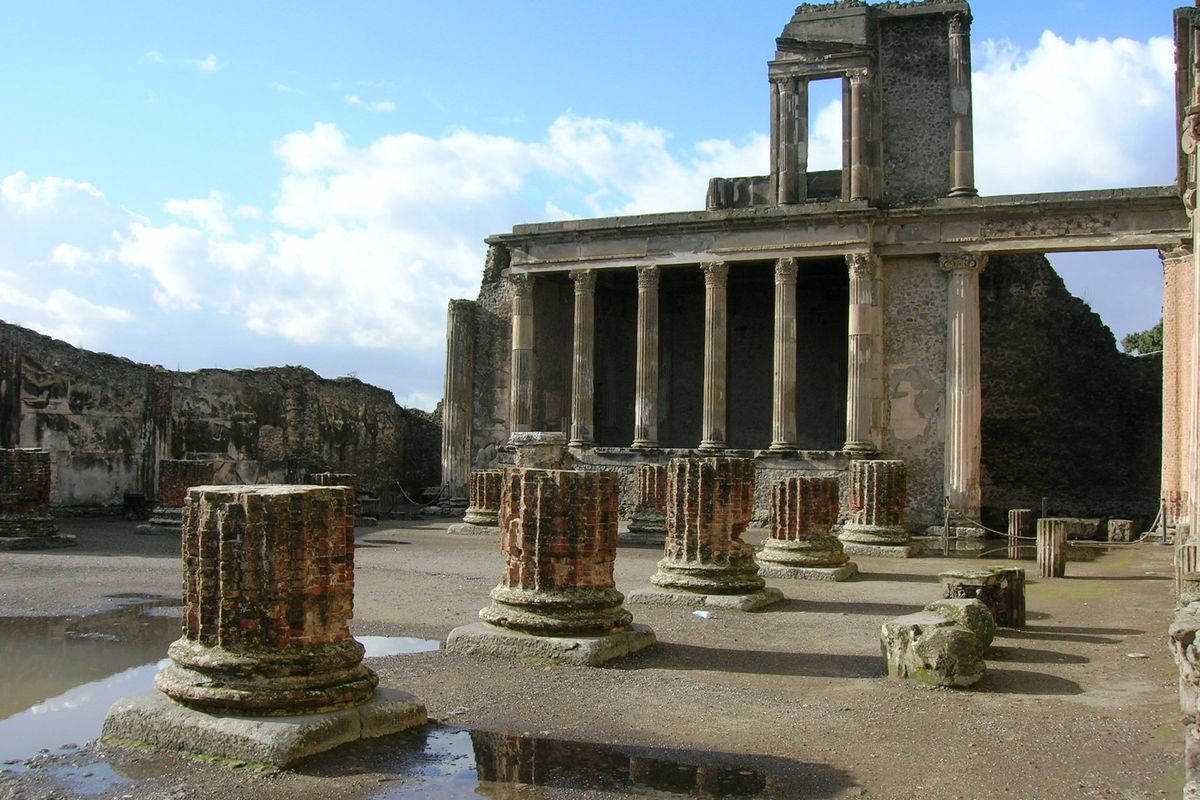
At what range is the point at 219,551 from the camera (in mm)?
5219

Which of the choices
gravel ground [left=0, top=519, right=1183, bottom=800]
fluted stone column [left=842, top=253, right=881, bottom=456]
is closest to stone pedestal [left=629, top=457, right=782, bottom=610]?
gravel ground [left=0, top=519, right=1183, bottom=800]

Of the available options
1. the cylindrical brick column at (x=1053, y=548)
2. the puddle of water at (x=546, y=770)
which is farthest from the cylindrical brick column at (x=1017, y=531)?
the puddle of water at (x=546, y=770)

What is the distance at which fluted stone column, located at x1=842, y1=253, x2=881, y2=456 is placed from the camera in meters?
20.4

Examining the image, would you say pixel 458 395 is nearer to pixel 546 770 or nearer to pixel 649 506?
pixel 649 506

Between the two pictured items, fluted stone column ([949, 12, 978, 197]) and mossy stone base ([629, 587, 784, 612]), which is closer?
mossy stone base ([629, 587, 784, 612])

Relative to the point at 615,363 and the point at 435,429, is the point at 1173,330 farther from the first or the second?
the point at 435,429

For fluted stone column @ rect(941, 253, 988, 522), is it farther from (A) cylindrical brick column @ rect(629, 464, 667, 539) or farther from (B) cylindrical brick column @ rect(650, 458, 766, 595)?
(B) cylindrical brick column @ rect(650, 458, 766, 595)

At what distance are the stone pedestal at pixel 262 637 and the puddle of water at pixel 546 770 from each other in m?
0.25

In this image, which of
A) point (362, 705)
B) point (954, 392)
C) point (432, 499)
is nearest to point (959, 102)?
point (954, 392)

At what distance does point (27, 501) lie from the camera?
589 inches

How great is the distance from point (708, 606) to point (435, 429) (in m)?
20.0

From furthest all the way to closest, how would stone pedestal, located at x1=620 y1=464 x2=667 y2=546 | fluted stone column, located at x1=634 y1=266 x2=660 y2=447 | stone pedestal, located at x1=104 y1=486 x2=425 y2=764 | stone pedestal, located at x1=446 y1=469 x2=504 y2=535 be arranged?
fluted stone column, located at x1=634 y1=266 x2=660 y2=447 < stone pedestal, located at x1=446 y1=469 x2=504 y2=535 < stone pedestal, located at x1=620 y1=464 x2=667 y2=546 < stone pedestal, located at x1=104 y1=486 x2=425 y2=764

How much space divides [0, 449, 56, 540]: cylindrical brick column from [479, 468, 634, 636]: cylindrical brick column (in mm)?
9915

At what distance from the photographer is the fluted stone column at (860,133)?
22062 mm
